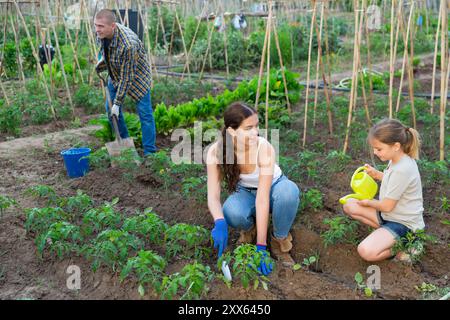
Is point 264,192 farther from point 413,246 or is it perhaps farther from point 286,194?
point 413,246

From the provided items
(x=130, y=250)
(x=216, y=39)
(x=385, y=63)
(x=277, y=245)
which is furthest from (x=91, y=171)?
(x=385, y=63)

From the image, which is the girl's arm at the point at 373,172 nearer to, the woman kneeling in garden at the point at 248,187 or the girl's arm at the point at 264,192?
the woman kneeling in garden at the point at 248,187

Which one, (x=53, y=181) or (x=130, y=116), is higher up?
(x=130, y=116)

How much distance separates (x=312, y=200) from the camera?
10.7ft

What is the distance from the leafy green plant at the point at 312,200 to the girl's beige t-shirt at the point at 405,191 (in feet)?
1.59

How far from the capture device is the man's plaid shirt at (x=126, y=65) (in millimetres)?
4285

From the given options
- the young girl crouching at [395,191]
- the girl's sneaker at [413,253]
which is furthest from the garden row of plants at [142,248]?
the girl's sneaker at [413,253]

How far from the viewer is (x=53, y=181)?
13.6 feet

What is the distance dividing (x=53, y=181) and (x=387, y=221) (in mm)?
2554

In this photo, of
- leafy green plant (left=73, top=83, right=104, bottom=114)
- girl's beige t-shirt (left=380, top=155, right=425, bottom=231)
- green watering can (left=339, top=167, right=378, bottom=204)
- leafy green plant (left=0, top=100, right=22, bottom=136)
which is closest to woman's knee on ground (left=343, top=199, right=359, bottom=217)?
green watering can (left=339, top=167, right=378, bottom=204)

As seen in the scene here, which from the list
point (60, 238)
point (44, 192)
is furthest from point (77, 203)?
point (60, 238)
